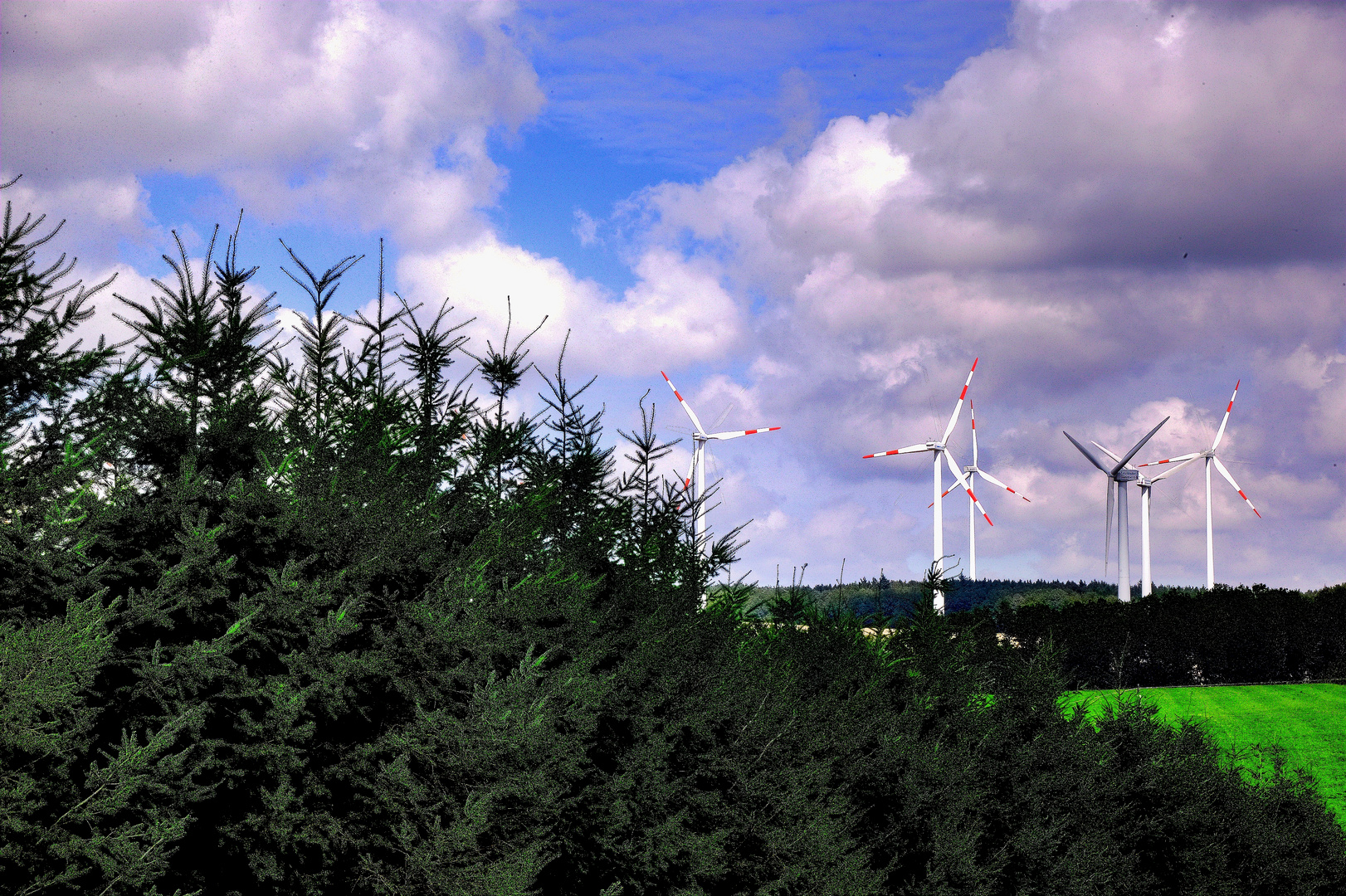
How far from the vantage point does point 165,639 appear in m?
7.03

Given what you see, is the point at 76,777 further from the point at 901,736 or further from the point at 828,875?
the point at 901,736

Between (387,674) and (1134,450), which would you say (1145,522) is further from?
(387,674)

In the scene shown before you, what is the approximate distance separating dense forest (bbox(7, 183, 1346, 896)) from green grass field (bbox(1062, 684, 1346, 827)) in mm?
28124

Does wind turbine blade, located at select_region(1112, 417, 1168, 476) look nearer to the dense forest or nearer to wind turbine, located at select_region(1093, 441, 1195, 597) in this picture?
wind turbine, located at select_region(1093, 441, 1195, 597)

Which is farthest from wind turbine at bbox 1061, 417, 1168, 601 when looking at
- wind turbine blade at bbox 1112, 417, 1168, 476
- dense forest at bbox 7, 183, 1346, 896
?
dense forest at bbox 7, 183, 1346, 896

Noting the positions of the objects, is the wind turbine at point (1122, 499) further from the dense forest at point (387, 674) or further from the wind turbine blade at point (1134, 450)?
the dense forest at point (387, 674)

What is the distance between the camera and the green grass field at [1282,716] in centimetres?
4047

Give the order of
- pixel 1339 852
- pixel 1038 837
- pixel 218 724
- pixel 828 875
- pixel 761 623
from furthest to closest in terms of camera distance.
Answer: pixel 1339 852, pixel 761 623, pixel 1038 837, pixel 828 875, pixel 218 724

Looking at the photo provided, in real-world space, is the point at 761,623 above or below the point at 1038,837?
above

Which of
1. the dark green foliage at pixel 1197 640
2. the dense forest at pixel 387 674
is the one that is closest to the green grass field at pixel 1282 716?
the dark green foliage at pixel 1197 640

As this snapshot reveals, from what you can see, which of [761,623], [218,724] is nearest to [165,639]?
[218,724]

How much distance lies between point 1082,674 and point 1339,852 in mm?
40222

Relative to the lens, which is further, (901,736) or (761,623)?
(761,623)

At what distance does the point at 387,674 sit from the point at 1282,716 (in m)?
52.9
